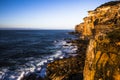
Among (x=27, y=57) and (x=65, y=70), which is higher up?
Answer: (x=65, y=70)

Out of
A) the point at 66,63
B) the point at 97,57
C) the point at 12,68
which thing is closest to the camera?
the point at 97,57

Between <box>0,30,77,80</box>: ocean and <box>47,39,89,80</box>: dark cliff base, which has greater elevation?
<box>47,39,89,80</box>: dark cliff base

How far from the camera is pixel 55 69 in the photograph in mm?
19641

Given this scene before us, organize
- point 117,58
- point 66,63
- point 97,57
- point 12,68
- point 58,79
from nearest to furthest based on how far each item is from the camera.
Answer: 1. point 117,58
2. point 97,57
3. point 58,79
4. point 66,63
5. point 12,68

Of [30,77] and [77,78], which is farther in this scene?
[30,77]

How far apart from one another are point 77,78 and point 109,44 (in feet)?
27.8

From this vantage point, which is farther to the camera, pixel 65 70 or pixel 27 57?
pixel 27 57

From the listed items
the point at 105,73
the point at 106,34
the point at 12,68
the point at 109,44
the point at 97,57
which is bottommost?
the point at 12,68

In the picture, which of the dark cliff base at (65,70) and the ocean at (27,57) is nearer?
the dark cliff base at (65,70)

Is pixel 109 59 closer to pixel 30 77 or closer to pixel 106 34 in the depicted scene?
pixel 106 34

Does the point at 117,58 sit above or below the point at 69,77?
above

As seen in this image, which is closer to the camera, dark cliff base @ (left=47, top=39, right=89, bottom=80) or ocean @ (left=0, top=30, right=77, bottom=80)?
dark cliff base @ (left=47, top=39, right=89, bottom=80)

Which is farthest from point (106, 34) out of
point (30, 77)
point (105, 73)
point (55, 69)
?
point (30, 77)

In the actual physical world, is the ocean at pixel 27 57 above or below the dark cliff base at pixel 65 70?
below
